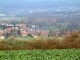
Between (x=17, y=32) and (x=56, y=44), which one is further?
(x=17, y=32)

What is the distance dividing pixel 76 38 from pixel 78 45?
1035 millimetres

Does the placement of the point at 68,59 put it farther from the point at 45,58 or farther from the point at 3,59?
the point at 3,59

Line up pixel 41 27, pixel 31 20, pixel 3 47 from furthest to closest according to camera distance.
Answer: pixel 31 20
pixel 41 27
pixel 3 47

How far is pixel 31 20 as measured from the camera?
48.9 meters

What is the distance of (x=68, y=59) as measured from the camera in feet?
50.9

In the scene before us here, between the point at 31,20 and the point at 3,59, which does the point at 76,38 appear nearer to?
the point at 3,59

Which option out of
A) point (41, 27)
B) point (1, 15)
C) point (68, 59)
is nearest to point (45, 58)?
point (68, 59)

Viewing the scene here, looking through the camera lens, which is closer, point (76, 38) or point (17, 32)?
point (76, 38)

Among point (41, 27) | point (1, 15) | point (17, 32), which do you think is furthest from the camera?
point (1, 15)

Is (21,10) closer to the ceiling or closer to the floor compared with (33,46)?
closer to the ceiling

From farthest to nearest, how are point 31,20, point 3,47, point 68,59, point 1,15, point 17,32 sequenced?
1. point 1,15
2. point 31,20
3. point 17,32
4. point 3,47
5. point 68,59

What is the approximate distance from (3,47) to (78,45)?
7227 mm

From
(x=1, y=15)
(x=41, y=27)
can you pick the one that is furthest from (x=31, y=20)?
(x=1, y=15)

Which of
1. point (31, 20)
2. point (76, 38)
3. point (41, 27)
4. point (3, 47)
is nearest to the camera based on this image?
point (3, 47)
